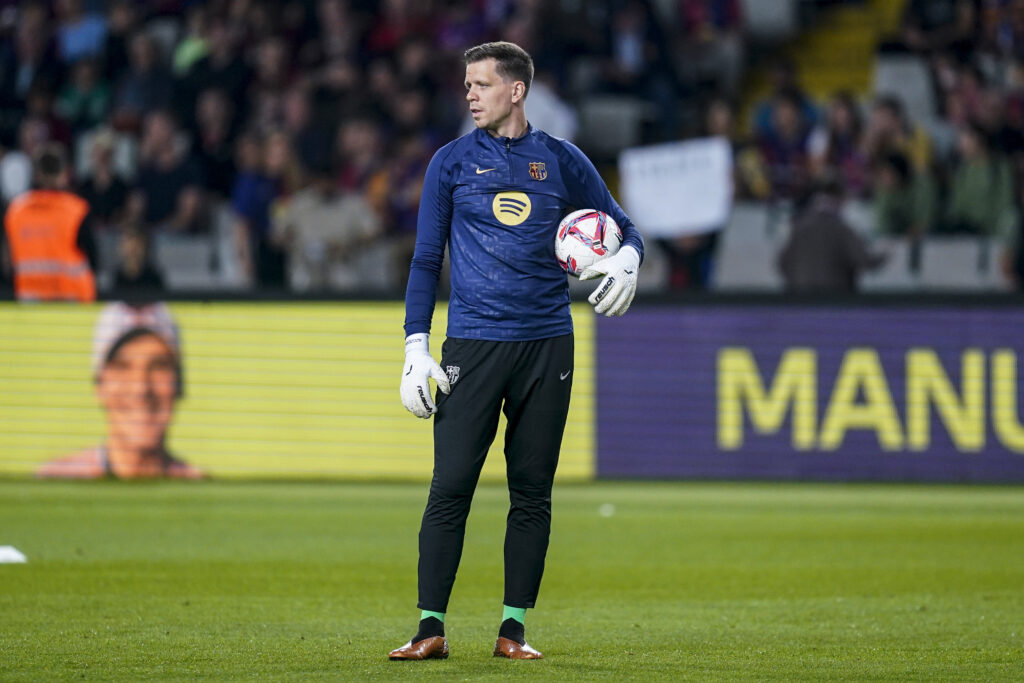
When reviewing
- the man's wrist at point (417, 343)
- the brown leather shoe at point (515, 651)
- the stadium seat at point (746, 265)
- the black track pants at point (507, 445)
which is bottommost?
the brown leather shoe at point (515, 651)

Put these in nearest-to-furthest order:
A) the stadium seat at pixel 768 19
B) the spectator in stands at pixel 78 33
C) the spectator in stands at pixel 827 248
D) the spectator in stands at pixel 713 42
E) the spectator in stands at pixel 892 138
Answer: the spectator in stands at pixel 827 248
the spectator in stands at pixel 892 138
the spectator in stands at pixel 713 42
the stadium seat at pixel 768 19
the spectator in stands at pixel 78 33

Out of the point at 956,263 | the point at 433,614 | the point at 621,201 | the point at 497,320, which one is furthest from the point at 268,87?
the point at 433,614

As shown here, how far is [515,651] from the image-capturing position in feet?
19.2

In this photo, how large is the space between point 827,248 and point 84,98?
349 inches

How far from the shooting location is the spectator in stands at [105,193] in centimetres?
1681

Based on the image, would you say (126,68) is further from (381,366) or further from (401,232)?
(381,366)

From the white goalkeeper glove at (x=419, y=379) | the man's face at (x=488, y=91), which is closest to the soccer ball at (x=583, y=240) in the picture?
the man's face at (x=488, y=91)

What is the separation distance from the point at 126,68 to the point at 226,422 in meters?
7.13

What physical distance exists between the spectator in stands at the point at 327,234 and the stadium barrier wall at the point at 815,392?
364cm

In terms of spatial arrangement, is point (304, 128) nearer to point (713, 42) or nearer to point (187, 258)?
point (187, 258)

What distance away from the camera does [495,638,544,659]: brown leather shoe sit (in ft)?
19.2

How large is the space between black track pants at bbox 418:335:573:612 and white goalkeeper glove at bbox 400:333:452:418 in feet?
0.31

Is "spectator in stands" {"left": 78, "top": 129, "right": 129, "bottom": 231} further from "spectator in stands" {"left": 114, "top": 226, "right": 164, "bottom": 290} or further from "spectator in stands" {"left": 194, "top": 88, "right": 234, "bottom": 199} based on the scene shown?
"spectator in stands" {"left": 114, "top": 226, "right": 164, "bottom": 290}

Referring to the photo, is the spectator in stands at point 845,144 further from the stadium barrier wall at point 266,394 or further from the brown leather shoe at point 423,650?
the brown leather shoe at point 423,650
